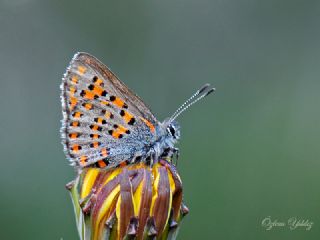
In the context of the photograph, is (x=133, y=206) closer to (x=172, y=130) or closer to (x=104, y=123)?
(x=104, y=123)

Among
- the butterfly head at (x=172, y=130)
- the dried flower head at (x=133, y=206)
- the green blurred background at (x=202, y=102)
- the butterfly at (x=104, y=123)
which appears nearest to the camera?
the dried flower head at (x=133, y=206)

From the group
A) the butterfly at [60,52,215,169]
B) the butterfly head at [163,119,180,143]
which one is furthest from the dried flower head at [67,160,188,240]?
the butterfly head at [163,119,180,143]

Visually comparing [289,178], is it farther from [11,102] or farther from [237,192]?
[11,102]

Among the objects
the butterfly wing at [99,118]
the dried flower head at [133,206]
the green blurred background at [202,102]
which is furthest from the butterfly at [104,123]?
the green blurred background at [202,102]

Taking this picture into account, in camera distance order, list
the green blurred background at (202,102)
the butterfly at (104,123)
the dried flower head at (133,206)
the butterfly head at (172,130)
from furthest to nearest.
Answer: the green blurred background at (202,102) < the butterfly head at (172,130) < the butterfly at (104,123) < the dried flower head at (133,206)

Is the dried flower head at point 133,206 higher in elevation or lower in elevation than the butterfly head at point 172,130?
lower

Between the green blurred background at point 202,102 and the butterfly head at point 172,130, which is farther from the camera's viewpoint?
the green blurred background at point 202,102

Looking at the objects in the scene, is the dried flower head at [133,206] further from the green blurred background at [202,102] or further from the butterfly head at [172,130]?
the green blurred background at [202,102]

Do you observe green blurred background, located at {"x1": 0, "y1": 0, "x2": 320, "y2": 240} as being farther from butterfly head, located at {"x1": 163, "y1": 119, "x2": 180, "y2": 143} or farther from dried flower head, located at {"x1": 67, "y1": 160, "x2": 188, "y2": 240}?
dried flower head, located at {"x1": 67, "y1": 160, "x2": 188, "y2": 240}

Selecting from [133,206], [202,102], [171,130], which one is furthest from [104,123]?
[202,102]
